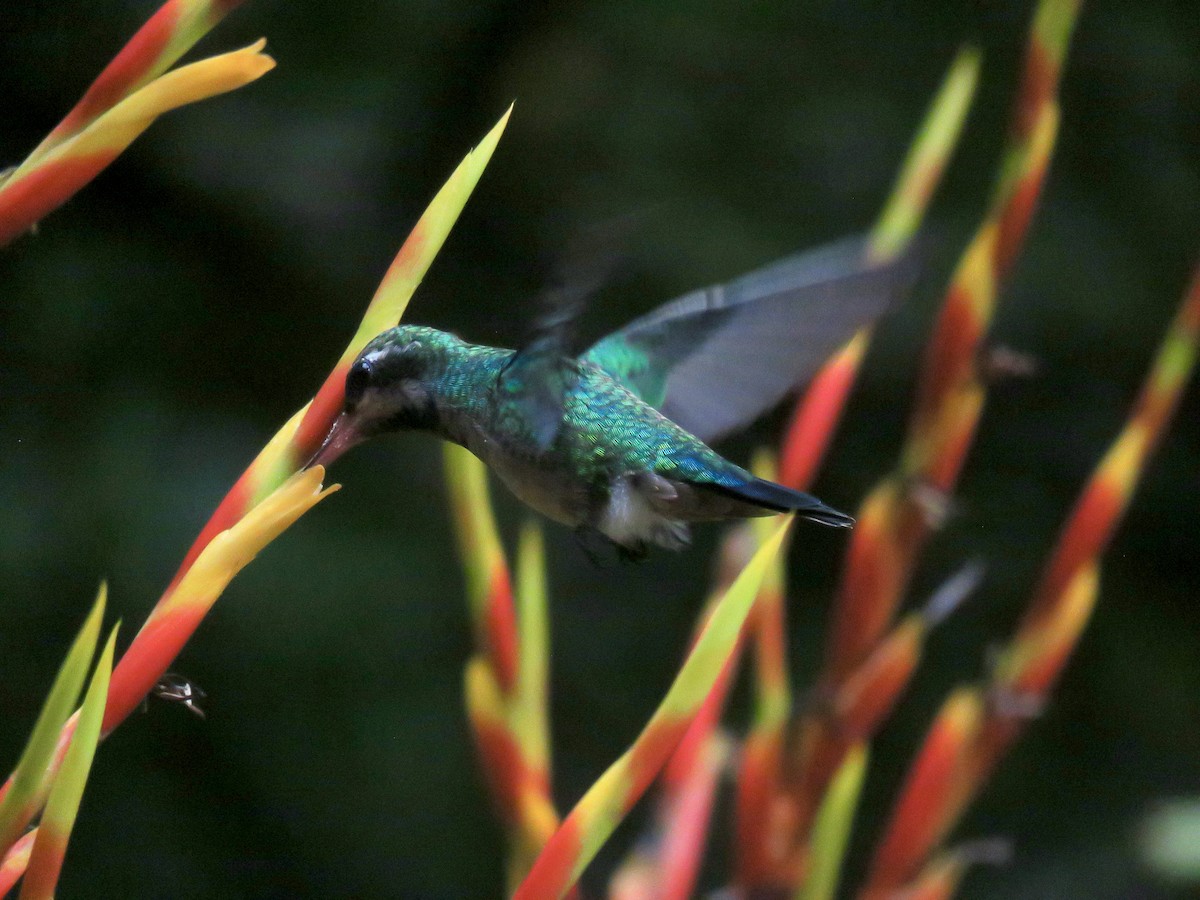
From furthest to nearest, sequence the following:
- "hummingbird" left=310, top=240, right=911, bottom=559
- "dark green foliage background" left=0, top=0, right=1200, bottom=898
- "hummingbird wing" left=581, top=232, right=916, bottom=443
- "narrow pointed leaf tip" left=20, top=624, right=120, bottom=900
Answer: "dark green foliage background" left=0, top=0, right=1200, bottom=898 → "hummingbird wing" left=581, top=232, right=916, bottom=443 → "hummingbird" left=310, top=240, right=911, bottom=559 → "narrow pointed leaf tip" left=20, top=624, right=120, bottom=900

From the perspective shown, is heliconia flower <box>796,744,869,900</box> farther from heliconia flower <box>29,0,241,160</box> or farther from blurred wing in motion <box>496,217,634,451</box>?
heliconia flower <box>29,0,241,160</box>

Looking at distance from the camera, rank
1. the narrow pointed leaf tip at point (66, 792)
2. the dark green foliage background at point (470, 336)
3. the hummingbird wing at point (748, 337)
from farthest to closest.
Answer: the dark green foliage background at point (470, 336) < the hummingbird wing at point (748, 337) < the narrow pointed leaf tip at point (66, 792)

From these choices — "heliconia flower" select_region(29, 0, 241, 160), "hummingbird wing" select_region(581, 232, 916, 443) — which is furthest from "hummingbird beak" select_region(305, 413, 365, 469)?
"hummingbird wing" select_region(581, 232, 916, 443)

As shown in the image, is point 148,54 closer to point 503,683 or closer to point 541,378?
point 541,378

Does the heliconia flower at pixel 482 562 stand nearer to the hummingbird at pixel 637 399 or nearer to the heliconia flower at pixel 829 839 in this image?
the hummingbird at pixel 637 399

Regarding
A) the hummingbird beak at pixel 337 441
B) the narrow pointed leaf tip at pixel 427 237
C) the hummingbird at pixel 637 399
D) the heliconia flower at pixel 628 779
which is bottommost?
the heliconia flower at pixel 628 779

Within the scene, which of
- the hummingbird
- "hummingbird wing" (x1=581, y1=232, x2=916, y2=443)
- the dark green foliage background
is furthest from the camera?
the dark green foliage background

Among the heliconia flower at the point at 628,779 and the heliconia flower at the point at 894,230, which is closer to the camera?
the heliconia flower at the point at 628,779

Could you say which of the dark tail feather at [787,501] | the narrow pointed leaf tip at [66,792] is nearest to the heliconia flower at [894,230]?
the dark tail feather at [787,501]
